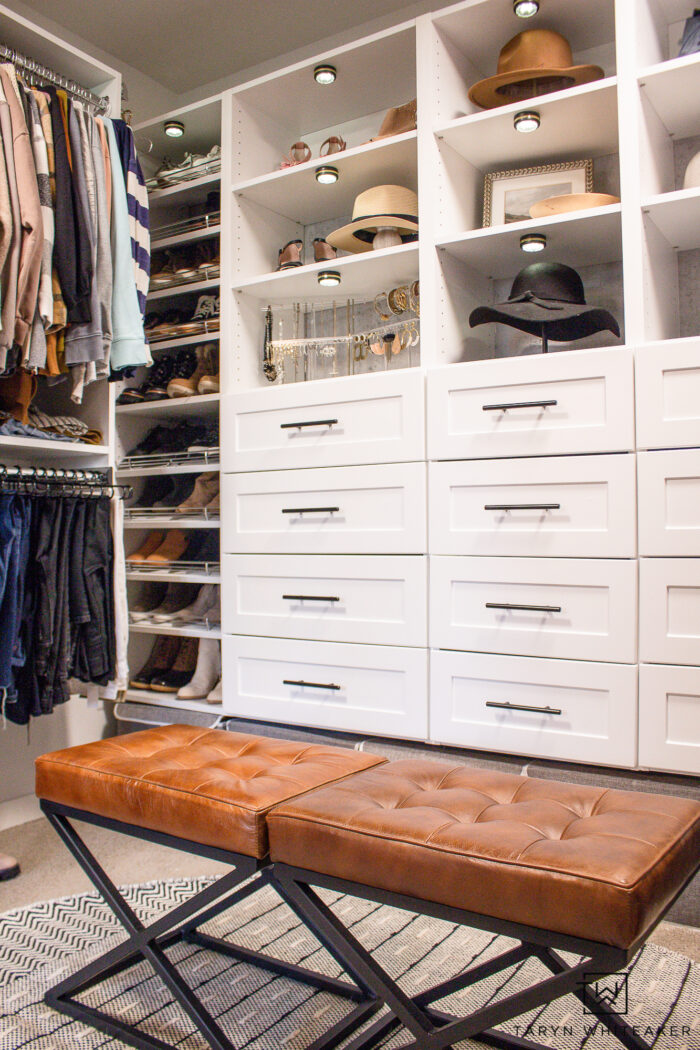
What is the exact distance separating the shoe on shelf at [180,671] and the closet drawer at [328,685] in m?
0.37

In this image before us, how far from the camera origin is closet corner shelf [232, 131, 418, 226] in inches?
96.0

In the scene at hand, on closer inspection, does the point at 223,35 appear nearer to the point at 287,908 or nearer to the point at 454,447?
the point at 454,447

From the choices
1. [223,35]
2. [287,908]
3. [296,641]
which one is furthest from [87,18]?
[287,908]

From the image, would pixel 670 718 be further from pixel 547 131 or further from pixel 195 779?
pixel 547 131

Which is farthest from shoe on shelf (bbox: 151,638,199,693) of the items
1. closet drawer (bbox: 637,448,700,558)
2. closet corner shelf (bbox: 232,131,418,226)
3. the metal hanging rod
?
the metal hanging rod

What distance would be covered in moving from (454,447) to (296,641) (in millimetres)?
760

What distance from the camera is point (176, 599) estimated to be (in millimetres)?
3035

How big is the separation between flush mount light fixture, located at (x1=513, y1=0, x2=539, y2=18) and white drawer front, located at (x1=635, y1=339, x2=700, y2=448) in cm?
100

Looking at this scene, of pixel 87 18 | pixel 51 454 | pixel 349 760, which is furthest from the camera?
pixel 87 18

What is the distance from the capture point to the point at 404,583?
2.25m

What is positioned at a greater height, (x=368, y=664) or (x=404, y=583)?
(x=404, y=583)

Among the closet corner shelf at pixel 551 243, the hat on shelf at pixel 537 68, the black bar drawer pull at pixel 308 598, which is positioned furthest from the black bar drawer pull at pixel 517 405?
the hat on shelf at pixel 537 68

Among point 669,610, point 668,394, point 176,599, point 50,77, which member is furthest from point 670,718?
point 50,77

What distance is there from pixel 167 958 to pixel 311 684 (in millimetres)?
934
